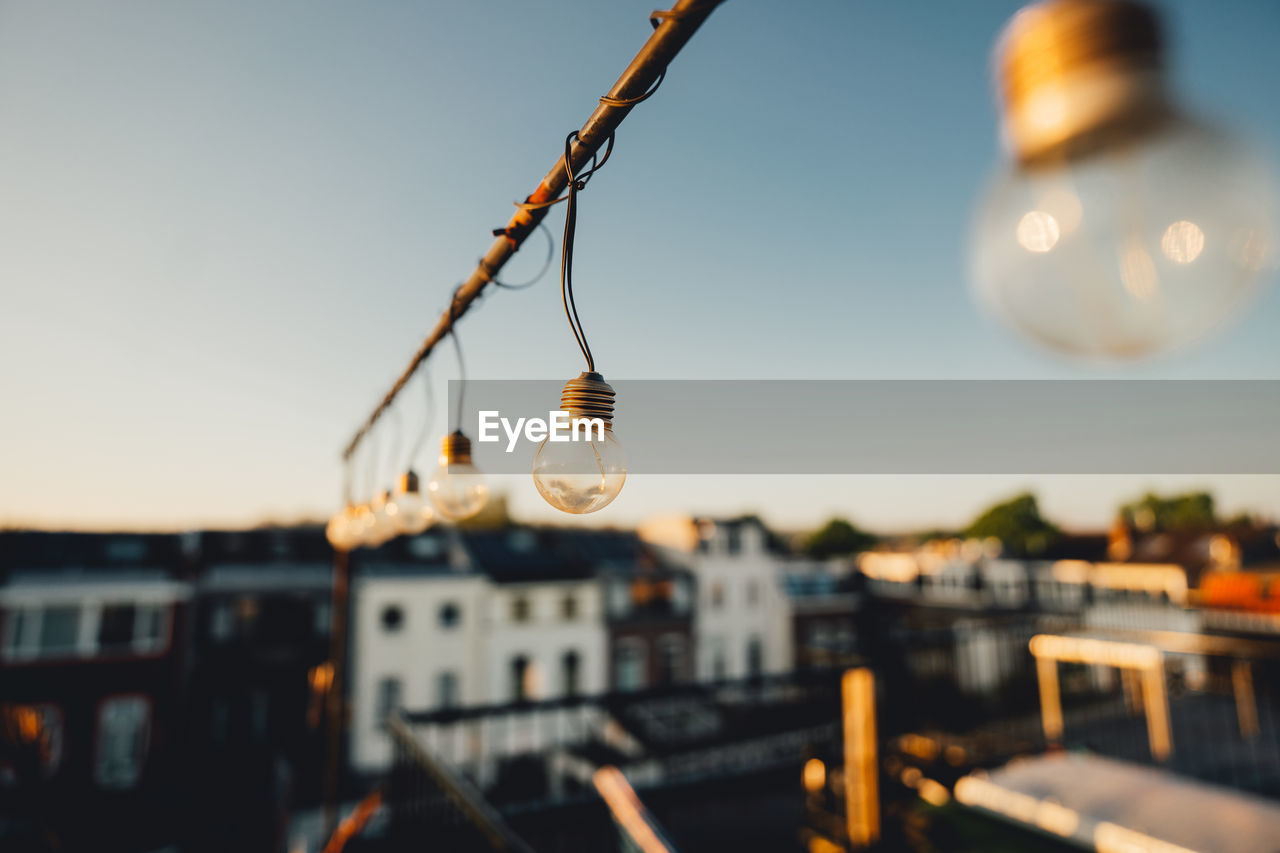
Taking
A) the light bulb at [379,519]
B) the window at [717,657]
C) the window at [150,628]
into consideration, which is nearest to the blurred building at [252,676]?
the window at [150,628]

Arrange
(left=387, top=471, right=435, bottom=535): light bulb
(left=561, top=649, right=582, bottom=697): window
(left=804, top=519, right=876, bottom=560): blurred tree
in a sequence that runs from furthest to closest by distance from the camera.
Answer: (left=804, top=519, right=876, bottom=560): blurred tree → (left=561, top=649, right=582, bottom=697): window → (left=387, top=471, right=435, bottom=535): light bulb

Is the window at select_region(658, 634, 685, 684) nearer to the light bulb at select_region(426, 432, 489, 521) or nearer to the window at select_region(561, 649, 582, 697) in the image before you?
the window at select_region(561, 649, 582, 697)

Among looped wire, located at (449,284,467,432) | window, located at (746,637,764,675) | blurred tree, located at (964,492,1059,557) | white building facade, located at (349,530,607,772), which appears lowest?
window, located at (746,637,764,675)

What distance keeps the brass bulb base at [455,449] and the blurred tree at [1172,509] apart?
80.7 meters

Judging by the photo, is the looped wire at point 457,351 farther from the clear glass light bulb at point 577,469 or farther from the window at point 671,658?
the window at point 671,658

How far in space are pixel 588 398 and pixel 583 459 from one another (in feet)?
0.56

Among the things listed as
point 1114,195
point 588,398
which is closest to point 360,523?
point 588,398

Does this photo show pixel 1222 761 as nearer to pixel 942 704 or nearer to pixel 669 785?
pixel 942 704

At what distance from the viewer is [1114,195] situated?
538 millimetres

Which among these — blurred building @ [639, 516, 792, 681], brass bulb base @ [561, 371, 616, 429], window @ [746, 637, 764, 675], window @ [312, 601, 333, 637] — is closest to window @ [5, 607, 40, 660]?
window @ [312, 601, 333, 637]

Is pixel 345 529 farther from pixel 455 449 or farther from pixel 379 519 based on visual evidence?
pixel 455 449

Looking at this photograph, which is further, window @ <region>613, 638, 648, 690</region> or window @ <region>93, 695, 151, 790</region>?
window @ <region>613, 638, 648, 690</region>

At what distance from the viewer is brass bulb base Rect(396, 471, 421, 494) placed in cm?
416

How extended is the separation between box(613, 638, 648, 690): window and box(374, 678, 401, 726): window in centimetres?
766
